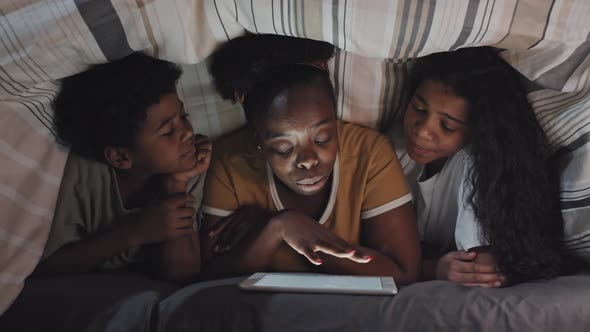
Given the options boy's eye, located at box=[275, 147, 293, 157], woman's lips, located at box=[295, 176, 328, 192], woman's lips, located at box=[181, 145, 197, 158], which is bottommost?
woman's lips, located at box=[295, 176, 328, 192]

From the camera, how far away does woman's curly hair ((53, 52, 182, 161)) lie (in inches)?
36.6

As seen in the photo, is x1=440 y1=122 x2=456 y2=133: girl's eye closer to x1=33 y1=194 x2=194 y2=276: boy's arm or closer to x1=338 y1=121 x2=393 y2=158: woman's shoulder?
x1=338 y1=121 x2=393 y2=158: woman's shoulder

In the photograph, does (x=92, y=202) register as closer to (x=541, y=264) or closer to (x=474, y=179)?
(x=474, y=179)

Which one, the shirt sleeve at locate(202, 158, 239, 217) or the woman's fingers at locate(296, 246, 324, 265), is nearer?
the woman's fingers at locate(296, 246, 324, 265)

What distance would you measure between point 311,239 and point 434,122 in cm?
32

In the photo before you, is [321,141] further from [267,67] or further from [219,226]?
[219,226]

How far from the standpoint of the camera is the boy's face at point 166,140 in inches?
37.8

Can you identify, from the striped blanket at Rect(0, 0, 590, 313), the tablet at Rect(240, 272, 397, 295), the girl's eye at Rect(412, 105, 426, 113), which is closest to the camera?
the striped blanket at Rect(0, 0, 590, 313)

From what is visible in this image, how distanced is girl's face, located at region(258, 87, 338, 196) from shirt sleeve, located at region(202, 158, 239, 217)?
0.15 m

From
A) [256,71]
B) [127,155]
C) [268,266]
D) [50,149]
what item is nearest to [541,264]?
[268,266]

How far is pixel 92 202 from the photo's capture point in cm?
105

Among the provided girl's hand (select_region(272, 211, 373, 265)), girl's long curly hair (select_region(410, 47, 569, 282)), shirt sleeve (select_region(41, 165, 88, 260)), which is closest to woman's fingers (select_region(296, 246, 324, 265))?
girl's hand (select_region(272, 211, 373, 265))

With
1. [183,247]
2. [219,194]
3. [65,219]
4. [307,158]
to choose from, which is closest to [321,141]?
[307,158]

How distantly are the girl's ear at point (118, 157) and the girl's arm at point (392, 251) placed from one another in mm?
435
